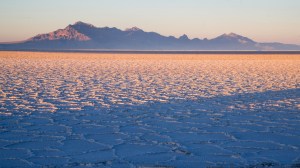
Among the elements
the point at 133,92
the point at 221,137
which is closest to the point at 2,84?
the point at 133,92

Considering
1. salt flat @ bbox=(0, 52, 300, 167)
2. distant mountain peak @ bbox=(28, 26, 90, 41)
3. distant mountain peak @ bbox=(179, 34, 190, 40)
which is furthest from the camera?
distant mountain peak @ bbox=(179, 34, 190, 40)

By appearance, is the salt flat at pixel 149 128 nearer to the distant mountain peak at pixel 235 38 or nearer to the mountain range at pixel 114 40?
the mountain range at pixel 114 40

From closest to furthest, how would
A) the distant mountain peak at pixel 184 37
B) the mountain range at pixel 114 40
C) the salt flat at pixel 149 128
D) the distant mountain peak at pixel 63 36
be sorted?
the salt flat at pixel 149 128
the mountain range at pixel 114 40
the distant mountain peak at pixel 63 36
the distant mountain peak at pixel 184 37

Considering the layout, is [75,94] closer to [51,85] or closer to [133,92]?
[133,92]

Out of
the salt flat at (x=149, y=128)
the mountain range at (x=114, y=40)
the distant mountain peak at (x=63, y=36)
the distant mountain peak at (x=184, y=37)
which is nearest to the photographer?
the salt flat at (x=149, y=128)

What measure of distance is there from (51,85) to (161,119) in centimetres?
369

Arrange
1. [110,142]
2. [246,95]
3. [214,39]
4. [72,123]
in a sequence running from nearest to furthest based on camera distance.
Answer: [110,142]
[72,123]
[246,95]
[214,39]

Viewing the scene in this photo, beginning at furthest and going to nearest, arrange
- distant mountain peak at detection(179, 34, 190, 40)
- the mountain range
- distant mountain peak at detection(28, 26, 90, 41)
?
distant mountain peak at detection(179, 34, 190, 40) < distant mountain peak at detection(28, 26, 90, 41) < the mountain range

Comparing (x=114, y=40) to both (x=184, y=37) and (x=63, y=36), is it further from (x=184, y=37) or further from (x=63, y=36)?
(x=184, y=37)

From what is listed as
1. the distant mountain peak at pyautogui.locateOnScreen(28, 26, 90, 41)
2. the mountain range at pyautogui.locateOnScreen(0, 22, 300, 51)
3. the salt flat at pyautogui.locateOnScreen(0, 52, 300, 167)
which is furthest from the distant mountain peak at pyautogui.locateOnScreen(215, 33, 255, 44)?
the salt flat at pyautogui.locateOnScreen(0, 52, 300, 167)

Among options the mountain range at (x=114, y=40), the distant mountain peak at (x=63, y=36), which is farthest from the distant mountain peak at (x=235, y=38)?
the distant mountain peak at (x=63, y=36)

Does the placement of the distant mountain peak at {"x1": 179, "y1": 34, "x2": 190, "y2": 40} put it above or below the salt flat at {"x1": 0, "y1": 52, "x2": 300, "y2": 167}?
above

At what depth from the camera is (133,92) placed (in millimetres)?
6223

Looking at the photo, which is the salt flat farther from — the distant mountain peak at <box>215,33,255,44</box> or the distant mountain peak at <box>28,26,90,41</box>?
the distant mountain peak at <box>215,33,255,44</box>
